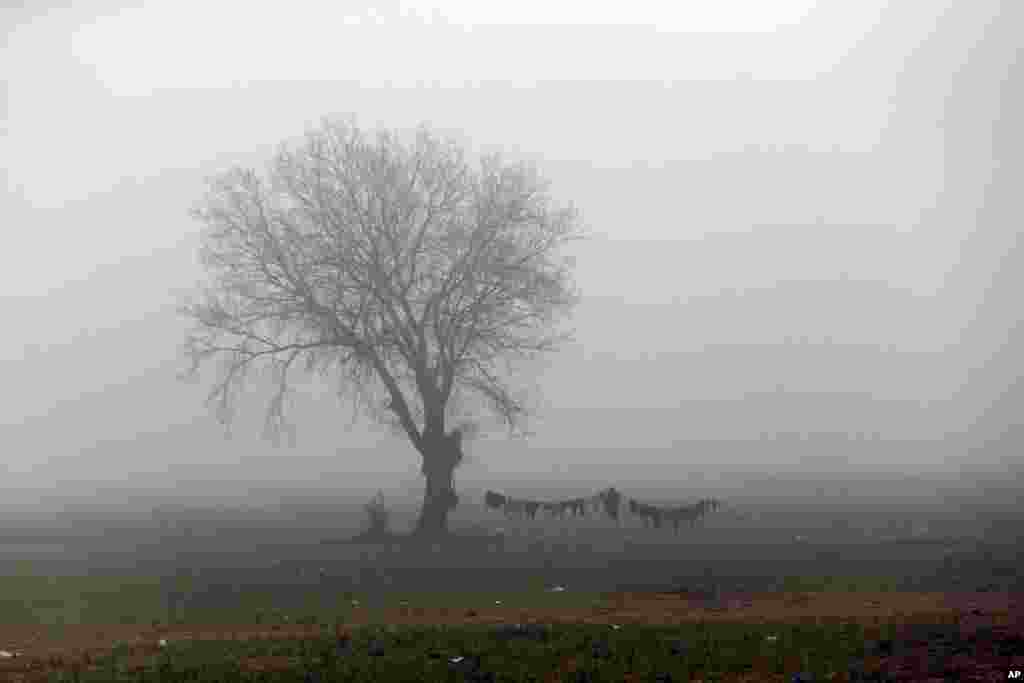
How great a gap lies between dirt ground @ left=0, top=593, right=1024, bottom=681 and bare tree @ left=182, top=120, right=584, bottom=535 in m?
14.6

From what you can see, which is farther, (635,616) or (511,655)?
(635,616)

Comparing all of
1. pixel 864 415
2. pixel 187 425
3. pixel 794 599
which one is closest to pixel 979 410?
pixel 864 415

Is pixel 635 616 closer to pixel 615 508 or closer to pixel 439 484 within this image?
pixel 439 484

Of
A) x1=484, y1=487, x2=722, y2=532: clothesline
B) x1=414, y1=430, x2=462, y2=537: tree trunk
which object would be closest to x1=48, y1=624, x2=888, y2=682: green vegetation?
x1=484, y1=487, x2=722, y2=532: clothesline

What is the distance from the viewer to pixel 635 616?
65.8ft

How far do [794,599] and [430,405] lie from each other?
17.1m

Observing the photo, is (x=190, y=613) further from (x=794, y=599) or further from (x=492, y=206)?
(x=492, y=206)

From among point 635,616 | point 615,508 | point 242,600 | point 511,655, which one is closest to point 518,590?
point 635,616

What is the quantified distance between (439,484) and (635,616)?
1673 cm

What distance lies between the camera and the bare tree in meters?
35.3

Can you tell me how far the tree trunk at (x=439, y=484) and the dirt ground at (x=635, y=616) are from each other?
13426mm

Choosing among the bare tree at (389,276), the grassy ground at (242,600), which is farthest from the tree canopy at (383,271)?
the grassy ground at (242,600)

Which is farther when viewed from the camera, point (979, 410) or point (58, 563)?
point (979, 410)

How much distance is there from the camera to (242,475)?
93.5 metres
